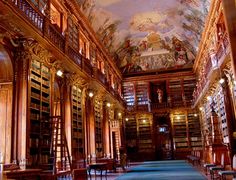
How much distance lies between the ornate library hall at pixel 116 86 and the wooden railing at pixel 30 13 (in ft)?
0.10

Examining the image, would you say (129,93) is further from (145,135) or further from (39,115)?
(39,115)

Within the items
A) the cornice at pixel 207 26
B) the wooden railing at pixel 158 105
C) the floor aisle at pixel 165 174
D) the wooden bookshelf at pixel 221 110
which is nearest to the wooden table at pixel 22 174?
the floor aisle at pixel 165 174

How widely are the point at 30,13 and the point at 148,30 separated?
42.3 ft

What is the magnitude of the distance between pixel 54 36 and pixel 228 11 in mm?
6919

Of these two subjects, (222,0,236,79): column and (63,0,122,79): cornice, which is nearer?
(222,0,236,79): column

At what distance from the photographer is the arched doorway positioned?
6.25 metres

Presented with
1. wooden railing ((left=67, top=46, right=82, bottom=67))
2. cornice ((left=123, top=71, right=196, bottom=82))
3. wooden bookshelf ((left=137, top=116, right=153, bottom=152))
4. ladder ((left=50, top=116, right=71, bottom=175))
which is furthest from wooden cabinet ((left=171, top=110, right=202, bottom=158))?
ladder ((left=50, top=116, right=71, bottom=175))

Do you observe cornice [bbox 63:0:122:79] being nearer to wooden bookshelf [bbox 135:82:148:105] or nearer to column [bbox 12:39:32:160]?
column [bbox 12:39:32:160]

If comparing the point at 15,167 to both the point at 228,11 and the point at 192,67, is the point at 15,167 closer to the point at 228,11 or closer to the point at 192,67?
the point at 228,11

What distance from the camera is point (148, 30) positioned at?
18531 millimetres

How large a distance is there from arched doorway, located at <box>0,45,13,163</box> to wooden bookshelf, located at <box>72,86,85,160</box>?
12.3 feet

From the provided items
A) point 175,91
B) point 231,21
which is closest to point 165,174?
point 231,21

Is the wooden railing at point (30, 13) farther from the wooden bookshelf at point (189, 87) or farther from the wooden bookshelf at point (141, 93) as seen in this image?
the wooden bookshelf at point (189, 87)

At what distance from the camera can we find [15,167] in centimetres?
600
